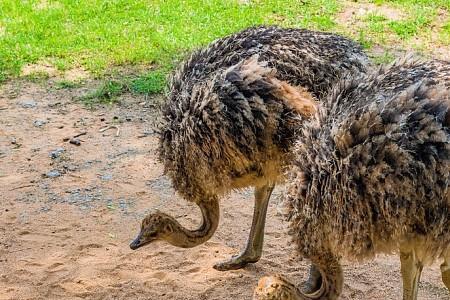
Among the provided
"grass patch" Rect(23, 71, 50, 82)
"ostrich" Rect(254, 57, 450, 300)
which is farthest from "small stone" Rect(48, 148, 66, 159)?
"ostrich" Rect(254, 57, 450, 300)

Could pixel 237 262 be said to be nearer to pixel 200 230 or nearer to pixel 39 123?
pixel 200 230

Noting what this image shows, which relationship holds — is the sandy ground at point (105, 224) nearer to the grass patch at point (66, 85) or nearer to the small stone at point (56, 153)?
the small stone at point (56, 153)

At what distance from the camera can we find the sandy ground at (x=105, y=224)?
473cm

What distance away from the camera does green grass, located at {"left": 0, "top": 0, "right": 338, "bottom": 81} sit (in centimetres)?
819

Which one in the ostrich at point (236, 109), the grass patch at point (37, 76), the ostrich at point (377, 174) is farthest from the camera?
the grass patch at point (37, 76)

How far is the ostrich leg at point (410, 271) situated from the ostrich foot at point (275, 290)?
1.79ft

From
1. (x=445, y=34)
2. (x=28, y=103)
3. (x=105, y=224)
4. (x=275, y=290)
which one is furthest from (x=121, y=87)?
(x=275, y=290)

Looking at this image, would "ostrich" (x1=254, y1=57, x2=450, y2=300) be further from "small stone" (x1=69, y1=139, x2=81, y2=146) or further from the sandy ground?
"small stone" (x1=69, y1=139, x2=81, y2=146)

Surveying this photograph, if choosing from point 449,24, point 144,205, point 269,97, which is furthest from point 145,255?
point 449,24

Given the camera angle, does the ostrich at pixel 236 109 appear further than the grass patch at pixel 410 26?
No

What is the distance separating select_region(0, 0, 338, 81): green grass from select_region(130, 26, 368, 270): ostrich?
3588 millimetres

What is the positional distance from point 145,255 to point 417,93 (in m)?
2.45

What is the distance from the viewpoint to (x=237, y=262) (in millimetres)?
4949

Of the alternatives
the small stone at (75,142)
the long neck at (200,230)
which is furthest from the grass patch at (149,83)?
the long neck at (200,230)
